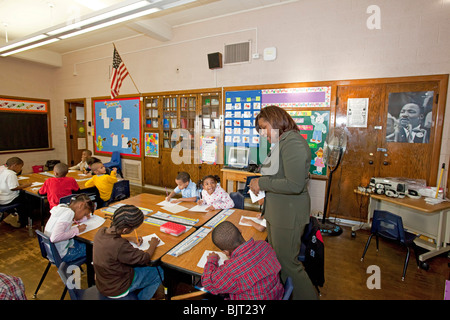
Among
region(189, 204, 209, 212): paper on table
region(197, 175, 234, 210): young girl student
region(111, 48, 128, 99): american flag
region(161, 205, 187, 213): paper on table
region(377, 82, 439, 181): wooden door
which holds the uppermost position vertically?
region(111, 48, 128, 99): american flag

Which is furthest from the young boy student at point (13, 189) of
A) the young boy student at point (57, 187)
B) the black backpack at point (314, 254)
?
the black backpack at point (314, 254)

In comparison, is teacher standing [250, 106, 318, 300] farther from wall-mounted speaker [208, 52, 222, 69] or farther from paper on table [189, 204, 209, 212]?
wall-mounted speaker [208, 52, 222, 69]

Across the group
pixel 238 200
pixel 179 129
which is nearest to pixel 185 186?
pixel 238 200

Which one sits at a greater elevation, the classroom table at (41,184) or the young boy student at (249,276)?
the young boy student at (249,276)

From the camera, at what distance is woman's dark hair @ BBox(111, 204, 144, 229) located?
1.53 m

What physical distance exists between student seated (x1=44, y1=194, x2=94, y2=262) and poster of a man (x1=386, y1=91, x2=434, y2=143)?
14.0 feet

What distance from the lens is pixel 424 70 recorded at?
3389mm

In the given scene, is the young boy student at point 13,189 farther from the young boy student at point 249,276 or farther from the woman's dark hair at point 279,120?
the woman's dark hair at point 279,120

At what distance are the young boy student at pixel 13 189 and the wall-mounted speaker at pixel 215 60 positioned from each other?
376 centimetres

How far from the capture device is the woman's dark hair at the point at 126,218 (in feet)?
5.02

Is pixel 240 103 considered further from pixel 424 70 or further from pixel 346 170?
pixel 424 70

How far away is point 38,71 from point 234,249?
916cm

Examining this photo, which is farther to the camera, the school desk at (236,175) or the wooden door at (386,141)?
the school desk at (236,175)

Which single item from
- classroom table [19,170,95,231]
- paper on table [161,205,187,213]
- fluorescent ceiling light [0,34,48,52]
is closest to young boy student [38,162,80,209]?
classroom table [19,170,95,231]
